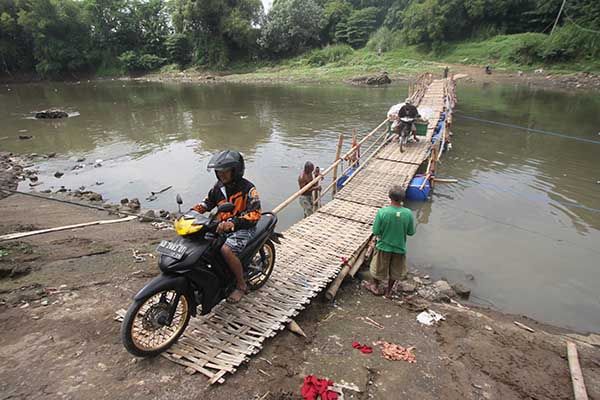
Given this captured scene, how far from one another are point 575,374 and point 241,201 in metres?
4.21

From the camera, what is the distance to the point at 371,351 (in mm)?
4172

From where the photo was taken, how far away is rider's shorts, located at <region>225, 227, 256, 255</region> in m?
4.24

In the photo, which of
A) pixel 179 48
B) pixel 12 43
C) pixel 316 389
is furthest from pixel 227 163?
pixel 12 43

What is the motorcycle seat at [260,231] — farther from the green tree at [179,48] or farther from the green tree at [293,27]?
the green tree at [179,48]

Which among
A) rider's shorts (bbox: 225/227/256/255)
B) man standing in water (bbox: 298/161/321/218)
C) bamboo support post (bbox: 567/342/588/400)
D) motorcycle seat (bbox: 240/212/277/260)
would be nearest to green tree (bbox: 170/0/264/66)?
man standing in water (bbox: 298/161/321/218)

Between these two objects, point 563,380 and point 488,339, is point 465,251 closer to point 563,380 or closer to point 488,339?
point 488,339

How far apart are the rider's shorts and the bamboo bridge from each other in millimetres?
838

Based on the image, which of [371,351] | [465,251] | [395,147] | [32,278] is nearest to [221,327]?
[371,351]

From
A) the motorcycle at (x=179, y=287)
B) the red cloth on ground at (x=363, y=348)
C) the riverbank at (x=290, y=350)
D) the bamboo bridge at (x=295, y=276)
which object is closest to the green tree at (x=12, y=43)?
Result: the riverbank at (x=290, y=350)

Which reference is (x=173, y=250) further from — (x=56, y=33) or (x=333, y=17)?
(x=56, y=33)

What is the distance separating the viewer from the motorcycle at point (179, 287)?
135 inches

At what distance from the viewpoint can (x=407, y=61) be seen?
42.4 metres

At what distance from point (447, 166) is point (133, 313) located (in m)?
12.5

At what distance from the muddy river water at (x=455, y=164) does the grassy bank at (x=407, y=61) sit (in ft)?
27.0
